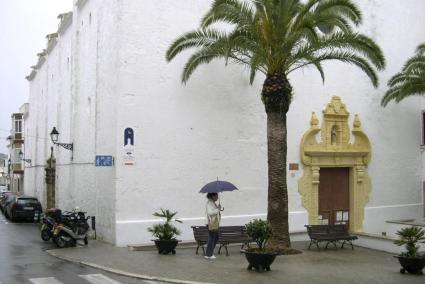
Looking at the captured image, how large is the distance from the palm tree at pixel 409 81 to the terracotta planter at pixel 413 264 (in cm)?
1080

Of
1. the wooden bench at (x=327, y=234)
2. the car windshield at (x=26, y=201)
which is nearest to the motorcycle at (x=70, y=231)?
the wooden bench at (x=327, y=234)

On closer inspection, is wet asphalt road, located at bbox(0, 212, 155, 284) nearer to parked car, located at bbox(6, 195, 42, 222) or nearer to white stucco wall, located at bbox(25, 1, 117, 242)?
white stucco wall, located at bbox(25, 1, 117, 242)

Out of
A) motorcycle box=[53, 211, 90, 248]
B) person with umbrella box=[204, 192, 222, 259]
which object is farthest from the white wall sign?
person with umbrella box=[204, 192, 222, 259]

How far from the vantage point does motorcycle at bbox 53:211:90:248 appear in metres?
15.5

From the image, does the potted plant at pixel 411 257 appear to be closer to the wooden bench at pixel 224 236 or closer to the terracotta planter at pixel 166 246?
the wooden bench at pixel 224 236

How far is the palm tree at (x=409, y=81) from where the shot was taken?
68.9ft

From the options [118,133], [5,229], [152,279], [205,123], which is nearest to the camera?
[152,279]

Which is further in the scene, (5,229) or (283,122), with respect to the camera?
(5,229)

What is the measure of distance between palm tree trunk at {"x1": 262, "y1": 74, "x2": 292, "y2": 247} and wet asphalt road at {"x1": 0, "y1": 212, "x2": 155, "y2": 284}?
199 inches

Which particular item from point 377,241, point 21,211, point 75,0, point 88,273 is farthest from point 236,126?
point 21,211

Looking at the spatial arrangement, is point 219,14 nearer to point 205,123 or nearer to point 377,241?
point 205,123

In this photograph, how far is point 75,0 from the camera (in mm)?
22578

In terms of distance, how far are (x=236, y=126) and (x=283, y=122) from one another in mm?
3508

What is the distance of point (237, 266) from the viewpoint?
12477 millimetres
